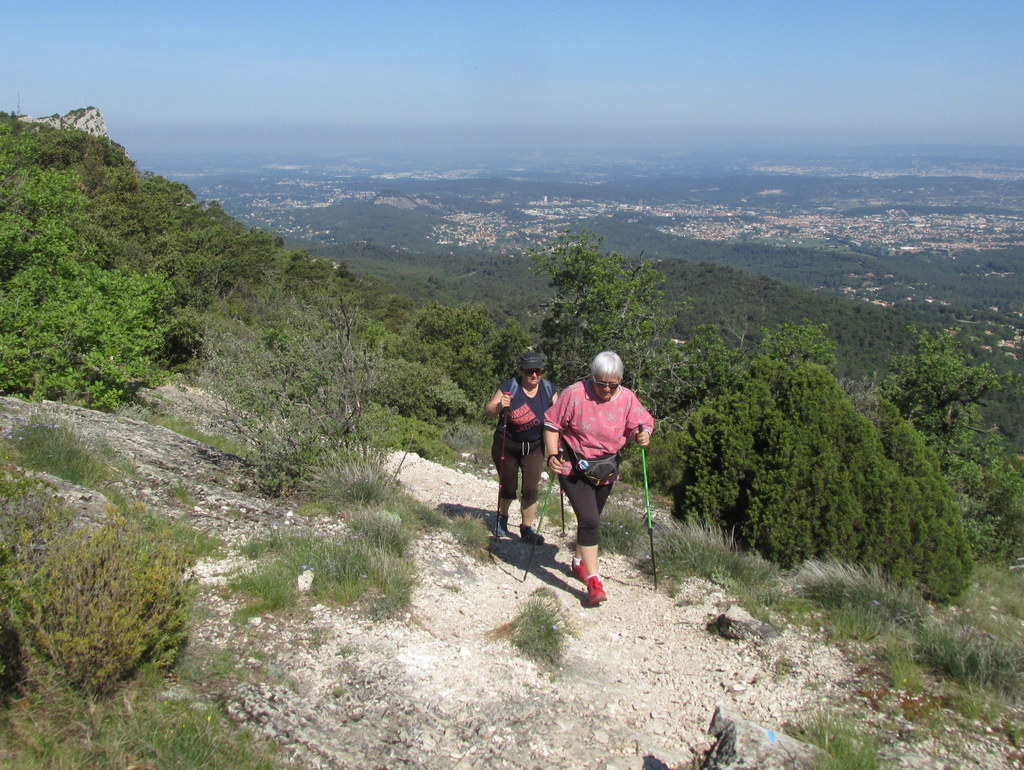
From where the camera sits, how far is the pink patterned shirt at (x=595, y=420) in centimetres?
444

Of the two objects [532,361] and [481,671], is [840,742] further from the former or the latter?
[532,361]

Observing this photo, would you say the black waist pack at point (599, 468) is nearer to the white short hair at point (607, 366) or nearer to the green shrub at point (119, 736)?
the white short hair at point (607, 366)

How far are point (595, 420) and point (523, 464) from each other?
1158 mm

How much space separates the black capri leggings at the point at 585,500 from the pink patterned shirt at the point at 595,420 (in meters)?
0.23

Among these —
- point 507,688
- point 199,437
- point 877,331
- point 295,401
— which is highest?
point 295,401

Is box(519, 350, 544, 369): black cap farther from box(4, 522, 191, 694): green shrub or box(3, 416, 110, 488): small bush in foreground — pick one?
box(3, 416, 110, 488): small bush in foreground

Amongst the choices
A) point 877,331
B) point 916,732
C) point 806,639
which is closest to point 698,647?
point 806,639

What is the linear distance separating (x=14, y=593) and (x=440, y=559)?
9.90 ft

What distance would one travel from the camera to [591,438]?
4.44 metres

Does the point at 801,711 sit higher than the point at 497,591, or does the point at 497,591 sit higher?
the point at 801,711

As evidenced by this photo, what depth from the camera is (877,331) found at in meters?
57.1

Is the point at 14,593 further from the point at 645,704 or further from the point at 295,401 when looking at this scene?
the point at 295,401

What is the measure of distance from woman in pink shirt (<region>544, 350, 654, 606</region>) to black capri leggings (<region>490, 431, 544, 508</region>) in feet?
2.41

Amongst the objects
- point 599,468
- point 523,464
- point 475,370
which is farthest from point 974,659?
point 475,370
